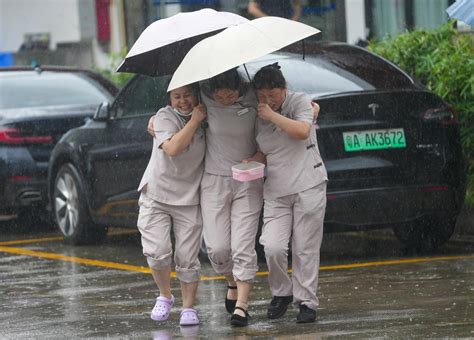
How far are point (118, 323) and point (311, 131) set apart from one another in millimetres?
1482

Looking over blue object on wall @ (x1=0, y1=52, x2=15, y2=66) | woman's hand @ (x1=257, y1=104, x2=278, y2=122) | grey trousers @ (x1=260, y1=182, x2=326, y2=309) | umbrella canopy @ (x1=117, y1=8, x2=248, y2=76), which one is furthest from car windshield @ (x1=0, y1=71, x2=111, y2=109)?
blue object on wall @ (x1=0, y1=52, x2=15, y2=66)

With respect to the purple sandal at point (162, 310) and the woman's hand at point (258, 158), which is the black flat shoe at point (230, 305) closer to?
the purple sandal at point (162, 310)

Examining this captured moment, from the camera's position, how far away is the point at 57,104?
45.2ft

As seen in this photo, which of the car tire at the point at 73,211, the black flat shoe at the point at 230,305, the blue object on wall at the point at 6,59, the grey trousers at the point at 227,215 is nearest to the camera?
the grey trousers at the point at 227,215

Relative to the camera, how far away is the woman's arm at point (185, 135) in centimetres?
747

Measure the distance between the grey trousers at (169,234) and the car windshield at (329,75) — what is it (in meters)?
2.28

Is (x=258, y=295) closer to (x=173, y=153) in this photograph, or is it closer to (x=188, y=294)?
(x=188, y=294)

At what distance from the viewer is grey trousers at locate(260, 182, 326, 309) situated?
7578mm

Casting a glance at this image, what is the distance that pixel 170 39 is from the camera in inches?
299

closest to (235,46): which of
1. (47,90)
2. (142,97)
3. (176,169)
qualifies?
(176,169)

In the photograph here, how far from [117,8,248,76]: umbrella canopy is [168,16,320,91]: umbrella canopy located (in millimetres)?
205

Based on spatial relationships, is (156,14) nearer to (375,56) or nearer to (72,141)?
(72,141)

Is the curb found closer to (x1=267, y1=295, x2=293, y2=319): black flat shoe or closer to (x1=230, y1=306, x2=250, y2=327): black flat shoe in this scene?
(x1=267, y1=295, x2=293, y2=319): black flat shoe

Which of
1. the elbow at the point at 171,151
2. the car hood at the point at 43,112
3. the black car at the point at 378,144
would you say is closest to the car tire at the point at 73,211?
the car hood at the point at 43,112
